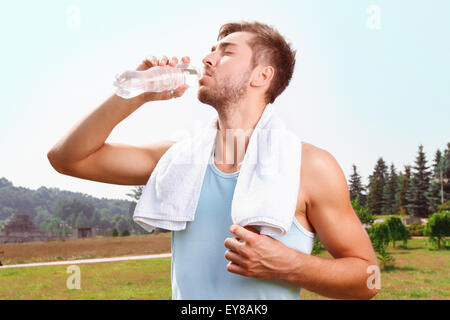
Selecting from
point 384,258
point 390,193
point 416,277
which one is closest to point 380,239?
point 384,258

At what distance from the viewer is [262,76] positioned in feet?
6.18

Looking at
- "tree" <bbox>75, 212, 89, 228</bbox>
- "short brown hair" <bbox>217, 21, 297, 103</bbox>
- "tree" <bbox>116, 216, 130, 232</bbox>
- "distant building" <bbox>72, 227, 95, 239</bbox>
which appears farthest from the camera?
"tree" <bbox>75, 212, 89, 228</bbox>

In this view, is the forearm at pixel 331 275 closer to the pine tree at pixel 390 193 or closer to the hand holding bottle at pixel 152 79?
the hand holding bottle at pixel 152 79

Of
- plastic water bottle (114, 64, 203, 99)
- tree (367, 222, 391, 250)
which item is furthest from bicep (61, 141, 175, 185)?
tree (367, 222, 391, 250)

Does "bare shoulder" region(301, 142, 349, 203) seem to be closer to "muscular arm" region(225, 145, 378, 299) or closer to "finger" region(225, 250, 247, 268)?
"muscular arm" region(225, 145, 378, 299)

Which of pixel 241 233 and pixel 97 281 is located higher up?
pixel 241 233

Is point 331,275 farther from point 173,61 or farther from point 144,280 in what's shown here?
point 144,280

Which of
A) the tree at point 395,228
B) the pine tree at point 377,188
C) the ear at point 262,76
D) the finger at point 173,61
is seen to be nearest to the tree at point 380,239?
the tree at point 395,228

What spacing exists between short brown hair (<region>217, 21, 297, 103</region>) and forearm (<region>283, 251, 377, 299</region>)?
2.46ft

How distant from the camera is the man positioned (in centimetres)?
144

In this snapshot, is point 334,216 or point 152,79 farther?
point 152,79

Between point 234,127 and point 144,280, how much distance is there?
1169 cm

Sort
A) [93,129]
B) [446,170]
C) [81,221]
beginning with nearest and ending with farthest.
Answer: [93,129] → [446,170] → [81,221]

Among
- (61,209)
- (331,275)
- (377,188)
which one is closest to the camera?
(331,275)
